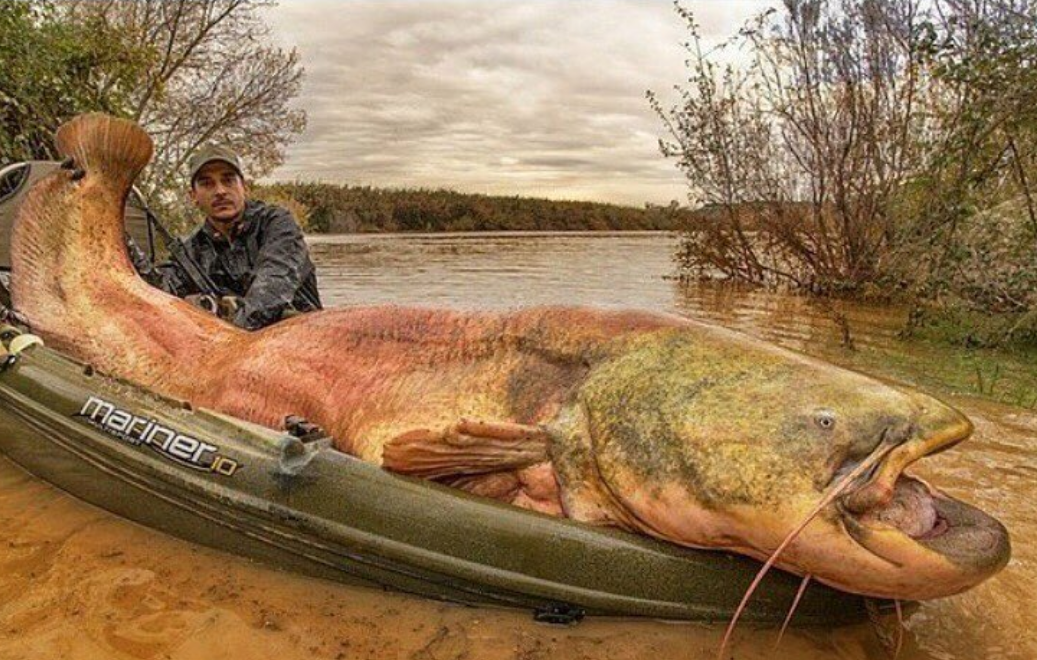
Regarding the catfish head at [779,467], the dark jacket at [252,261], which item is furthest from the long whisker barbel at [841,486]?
the dark jacket at [252,261]

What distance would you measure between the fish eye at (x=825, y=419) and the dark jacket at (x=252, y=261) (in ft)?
10.2

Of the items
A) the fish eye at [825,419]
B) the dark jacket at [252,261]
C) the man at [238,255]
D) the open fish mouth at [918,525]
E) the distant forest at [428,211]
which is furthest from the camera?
the distant forest at [428,211]

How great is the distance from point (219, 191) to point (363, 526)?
10.5 ft

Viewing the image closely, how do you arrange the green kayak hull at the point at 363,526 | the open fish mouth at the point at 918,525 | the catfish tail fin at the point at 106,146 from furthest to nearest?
1. the catfish tail fin at the point at 106,146
2. the green kayak hull at the point at 363,526
3. the open fish mouth at the point at 918,525

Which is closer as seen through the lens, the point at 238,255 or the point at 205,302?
the point at 205,302

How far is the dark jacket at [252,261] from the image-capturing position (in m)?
4.48

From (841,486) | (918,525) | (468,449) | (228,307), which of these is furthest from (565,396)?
(228,307)

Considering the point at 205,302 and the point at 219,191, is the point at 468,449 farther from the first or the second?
Answer: the point at 219,191

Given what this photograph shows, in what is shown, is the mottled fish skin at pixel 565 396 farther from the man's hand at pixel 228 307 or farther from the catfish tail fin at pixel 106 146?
the man's hand at pixel 228 307

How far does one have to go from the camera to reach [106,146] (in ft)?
12.0

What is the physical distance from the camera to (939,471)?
12.8ft

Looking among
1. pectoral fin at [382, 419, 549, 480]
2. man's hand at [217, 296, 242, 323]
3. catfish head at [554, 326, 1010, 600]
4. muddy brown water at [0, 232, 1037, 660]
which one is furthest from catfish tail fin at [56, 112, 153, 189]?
catfish head at [554, 326, 1010, 600]

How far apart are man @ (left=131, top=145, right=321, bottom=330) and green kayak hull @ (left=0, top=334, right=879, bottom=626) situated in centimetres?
131

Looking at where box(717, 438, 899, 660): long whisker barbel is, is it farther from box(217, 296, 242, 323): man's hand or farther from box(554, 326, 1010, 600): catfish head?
box(217, 296, 242, 323): man's hand
